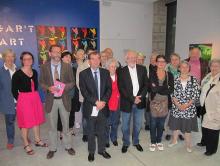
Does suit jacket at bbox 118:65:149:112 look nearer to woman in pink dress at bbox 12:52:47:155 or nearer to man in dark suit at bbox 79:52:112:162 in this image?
man in dark suit at bbox 79:52:112:162

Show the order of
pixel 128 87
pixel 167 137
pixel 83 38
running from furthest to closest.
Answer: pixel 83 38 < pixel 167 137 < pixel 128 87

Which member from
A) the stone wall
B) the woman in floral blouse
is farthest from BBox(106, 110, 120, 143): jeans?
the stone wall

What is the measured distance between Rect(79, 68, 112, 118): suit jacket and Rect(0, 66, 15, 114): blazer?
3.73 feet

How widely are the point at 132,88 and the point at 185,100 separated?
835mm

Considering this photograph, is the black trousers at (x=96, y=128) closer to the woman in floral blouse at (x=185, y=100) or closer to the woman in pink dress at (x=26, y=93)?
the woman in pink dress at (x=26, y=93)

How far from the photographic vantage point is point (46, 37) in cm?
579

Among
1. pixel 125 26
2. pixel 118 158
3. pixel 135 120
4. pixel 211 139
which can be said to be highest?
Answer: pixel 125 26

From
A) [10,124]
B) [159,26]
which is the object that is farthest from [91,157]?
[159,26]

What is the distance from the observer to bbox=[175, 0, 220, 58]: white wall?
514cm

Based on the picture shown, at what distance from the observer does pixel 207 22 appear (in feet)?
17.5

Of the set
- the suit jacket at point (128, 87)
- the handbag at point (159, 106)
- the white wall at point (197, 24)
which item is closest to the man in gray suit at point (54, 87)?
the suit jacket at point (128, 87)

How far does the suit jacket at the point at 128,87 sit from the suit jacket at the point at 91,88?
0.71 feet

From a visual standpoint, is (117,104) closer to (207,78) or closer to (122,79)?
(122,79)

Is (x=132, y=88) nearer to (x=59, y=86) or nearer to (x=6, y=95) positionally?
(x=59, y=86)
